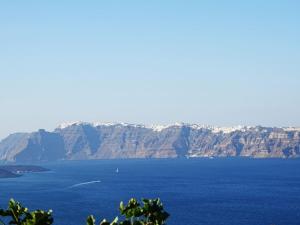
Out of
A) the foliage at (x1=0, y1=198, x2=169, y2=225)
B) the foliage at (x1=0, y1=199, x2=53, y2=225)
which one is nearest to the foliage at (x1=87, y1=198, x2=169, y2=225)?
the foliage at (x1=0, y1=198, x2=169, y2=225)

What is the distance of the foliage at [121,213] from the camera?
88.7 ft

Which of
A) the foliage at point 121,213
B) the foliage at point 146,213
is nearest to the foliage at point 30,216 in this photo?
the foliage at point 121,213

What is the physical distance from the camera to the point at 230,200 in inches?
7643

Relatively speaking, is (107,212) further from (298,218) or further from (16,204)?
(16,204)

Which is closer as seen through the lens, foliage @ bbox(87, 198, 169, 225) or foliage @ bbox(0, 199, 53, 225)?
foliage @ bbox(0, 199, 53, 225)

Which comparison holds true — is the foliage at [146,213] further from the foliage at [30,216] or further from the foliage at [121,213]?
the foliage at [30,216]

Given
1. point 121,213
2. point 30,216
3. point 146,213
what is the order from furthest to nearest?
1. point 146,213
2. point 121,213
3. point 30,216

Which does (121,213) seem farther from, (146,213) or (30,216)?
(30,216)

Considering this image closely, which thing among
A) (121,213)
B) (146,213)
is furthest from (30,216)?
(146,213)

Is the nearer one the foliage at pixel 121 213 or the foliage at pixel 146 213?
the foliage at pixel 121 213

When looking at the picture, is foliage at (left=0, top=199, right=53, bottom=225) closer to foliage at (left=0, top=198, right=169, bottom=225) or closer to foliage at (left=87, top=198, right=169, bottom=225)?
foliage at (left=0, top=198, right=169, bottom=225)

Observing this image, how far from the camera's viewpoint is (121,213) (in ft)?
95.9

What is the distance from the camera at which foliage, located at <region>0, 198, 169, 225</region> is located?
2703 cm

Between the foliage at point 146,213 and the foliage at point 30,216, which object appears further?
the foliage at point 146,213
